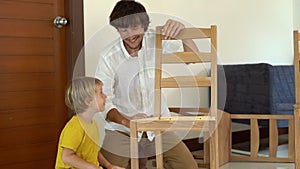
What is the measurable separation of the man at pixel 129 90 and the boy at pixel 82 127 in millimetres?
210

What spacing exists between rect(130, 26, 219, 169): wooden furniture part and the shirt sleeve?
0.69 feet

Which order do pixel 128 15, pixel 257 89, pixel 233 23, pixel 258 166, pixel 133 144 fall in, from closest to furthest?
pixel 133 144 → pixel 128 15 → pixel 258 166 → pixel 257 89 → pixel 233 23

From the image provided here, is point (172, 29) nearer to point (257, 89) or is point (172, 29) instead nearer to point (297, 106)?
point (297, 106)

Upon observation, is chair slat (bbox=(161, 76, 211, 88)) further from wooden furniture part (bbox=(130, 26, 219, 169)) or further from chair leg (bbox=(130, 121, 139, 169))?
chair leg (bbox=(130, 121, 139, 169))

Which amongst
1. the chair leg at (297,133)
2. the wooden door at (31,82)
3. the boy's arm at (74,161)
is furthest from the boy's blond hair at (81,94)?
the chair leg at (297,133)

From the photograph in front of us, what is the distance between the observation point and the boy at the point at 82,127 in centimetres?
182

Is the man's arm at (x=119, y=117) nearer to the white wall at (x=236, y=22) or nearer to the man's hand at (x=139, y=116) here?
the man's hand at (x=139, y=116)

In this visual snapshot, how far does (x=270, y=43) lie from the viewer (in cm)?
414

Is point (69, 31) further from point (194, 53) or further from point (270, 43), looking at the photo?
point (270, 43)

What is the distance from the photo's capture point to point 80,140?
184 cm

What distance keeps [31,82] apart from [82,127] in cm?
66

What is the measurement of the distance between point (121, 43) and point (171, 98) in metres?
1.05

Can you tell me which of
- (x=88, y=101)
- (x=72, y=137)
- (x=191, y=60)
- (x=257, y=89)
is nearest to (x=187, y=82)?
(x=191, y=60)

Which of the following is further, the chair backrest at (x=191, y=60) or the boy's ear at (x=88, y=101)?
the chair backrest at (x=191, y=60)
